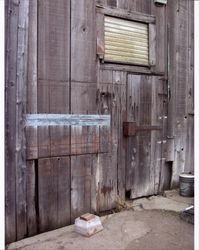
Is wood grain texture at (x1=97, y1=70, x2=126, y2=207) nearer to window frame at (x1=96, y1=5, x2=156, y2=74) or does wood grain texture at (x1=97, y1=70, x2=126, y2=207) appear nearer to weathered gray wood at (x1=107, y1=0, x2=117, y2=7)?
window frame at (x1=96, y1=5, x2=156, y2=74)

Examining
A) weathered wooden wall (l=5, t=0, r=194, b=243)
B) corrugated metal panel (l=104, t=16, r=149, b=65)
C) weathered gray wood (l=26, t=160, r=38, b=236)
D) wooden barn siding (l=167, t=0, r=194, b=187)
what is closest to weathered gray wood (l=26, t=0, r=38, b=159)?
weathered wooden wall (l=5, t=0, r=194, b=243)

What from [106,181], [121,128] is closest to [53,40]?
[121,128]

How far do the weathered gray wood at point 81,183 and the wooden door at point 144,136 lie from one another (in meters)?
0.59

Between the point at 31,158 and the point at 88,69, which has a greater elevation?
the point at 88,69

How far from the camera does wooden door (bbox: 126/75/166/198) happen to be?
3607 millimetres

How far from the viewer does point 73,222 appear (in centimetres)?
308

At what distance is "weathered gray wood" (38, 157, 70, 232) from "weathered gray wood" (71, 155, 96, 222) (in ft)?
0.21

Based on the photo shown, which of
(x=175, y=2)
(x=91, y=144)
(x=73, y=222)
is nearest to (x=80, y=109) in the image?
(x=91, y=144)

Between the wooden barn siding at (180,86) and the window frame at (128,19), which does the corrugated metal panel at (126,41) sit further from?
the wooden barn siding at (180,86)

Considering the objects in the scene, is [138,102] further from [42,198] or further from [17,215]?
[17,215]

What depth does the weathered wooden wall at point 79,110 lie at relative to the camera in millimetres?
2701

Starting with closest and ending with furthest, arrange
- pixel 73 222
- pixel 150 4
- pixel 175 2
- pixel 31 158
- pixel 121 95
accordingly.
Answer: pixel 31 158 → pixel 73 222 → pixel 121 95 → pixel 150 4 → pixel 175 2

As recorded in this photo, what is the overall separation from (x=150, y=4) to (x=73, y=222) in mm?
2902

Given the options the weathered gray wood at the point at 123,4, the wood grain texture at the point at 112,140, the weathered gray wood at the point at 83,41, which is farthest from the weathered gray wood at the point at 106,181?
the weathered gray wood at the point at 123,4
